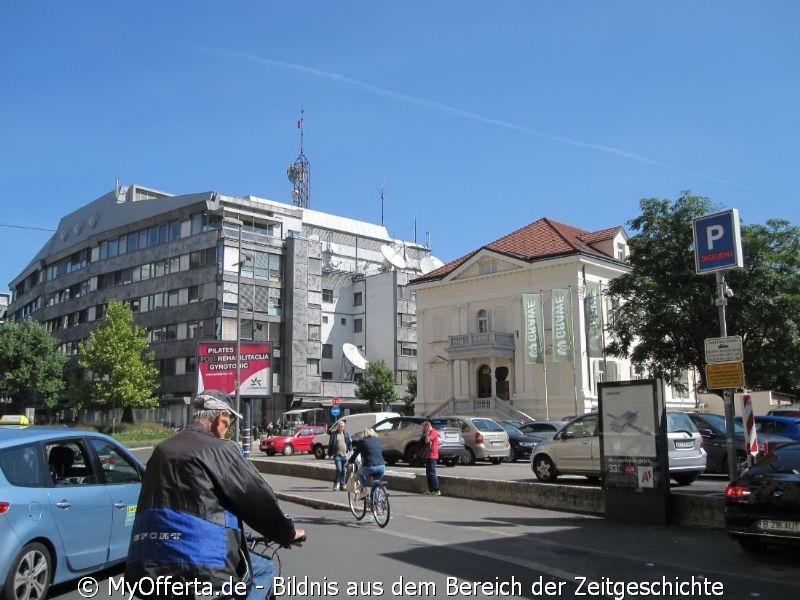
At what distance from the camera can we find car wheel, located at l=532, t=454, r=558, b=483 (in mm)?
18234

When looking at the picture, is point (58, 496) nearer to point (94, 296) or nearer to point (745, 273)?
point (745, 273)

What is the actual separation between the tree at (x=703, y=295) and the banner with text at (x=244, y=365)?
14.3m

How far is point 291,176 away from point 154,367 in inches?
1262

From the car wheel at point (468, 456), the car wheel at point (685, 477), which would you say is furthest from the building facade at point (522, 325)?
the car wheel at point (685, 477)

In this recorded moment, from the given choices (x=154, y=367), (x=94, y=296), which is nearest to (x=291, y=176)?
(x=94, y=296)

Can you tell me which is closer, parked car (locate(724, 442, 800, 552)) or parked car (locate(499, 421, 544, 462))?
parked car (locate(724, 442, 800, 552))

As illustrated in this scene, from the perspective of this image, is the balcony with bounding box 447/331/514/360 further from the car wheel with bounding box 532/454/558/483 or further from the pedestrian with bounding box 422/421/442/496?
the pedestrian with bounding box 422/421/442/496

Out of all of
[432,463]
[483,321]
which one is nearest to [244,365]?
[432,463]

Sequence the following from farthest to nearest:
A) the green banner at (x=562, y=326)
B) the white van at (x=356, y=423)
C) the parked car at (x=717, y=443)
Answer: the green banner at (x=562, y=326) → the white van at (x=356, y=423) → the parked car at (x=717, y=443)

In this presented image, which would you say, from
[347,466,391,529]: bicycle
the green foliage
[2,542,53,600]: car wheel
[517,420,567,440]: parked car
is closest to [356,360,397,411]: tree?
the green foliage

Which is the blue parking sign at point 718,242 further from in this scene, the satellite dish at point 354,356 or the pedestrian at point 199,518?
the satellite dish at point 354,356

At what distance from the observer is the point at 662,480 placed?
37.7ft

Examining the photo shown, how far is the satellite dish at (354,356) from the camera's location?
6612cm

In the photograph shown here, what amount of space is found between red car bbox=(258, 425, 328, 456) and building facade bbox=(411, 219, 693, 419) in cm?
1431
